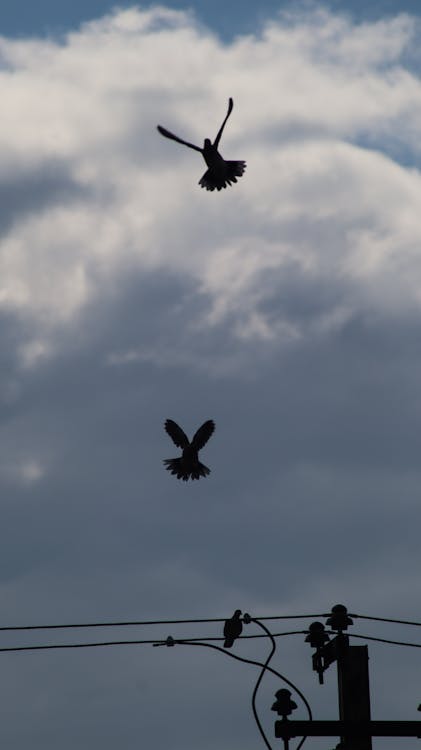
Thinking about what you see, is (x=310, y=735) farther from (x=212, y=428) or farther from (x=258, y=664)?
(x=212, y=428)

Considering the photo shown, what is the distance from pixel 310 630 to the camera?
16.7 metres

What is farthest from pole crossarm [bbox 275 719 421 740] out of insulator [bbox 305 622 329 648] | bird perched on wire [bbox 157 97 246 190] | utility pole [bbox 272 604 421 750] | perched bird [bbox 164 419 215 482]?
bird perched on wire [bbox 157 97 246 190]

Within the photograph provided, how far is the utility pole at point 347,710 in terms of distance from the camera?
633 inches

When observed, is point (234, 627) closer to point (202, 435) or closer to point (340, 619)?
point (340, 619)

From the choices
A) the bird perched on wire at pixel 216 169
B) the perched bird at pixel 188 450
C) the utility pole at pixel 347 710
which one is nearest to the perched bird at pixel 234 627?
the utility pole at pixel 347 710

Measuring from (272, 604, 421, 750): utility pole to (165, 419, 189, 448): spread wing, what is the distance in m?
4.53

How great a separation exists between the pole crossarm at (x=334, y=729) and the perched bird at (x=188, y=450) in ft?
13.9

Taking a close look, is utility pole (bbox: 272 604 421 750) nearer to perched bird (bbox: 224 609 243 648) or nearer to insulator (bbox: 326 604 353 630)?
insulator (bbox: 326 604 353 630)

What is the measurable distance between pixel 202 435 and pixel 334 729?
5.48 m

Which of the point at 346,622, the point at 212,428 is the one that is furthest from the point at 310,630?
the point at 212,428

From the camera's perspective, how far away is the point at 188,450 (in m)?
20.2

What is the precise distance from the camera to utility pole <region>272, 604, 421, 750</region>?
633 inches

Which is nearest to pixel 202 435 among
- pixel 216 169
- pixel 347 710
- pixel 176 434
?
pixel 176 434

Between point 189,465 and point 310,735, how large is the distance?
191 inches
